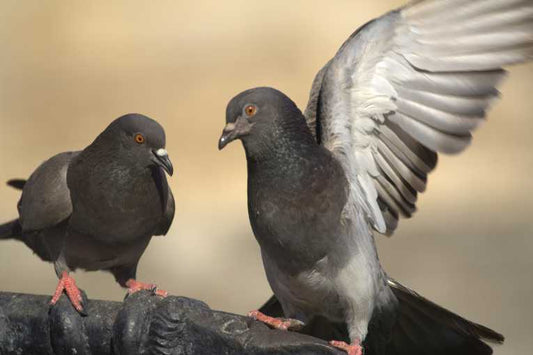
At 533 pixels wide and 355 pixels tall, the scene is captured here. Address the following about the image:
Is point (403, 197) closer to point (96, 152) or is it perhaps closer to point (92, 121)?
point (96, 152)

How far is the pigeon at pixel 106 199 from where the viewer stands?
17.9ft

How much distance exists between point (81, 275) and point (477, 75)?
587 centimetres

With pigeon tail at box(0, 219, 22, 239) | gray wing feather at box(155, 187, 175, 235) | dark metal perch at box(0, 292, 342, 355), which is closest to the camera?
dark metal perch at box(0, 292, 342, 355)

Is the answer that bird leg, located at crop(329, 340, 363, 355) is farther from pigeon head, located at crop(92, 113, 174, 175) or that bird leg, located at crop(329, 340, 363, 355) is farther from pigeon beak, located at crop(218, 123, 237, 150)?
pigeon head, located at crop(92, 113, 174, 175)

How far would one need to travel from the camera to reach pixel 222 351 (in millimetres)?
3900

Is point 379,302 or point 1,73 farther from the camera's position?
point 1,73

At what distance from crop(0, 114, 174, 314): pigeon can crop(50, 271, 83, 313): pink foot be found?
3.9 inches

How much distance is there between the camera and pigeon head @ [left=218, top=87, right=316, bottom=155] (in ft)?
16.1

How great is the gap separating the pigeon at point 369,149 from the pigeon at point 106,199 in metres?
0.62

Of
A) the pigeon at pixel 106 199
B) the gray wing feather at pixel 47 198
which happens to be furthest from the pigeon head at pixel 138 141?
the gray wing feather at pixel 47 198

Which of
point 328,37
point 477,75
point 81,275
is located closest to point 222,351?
point 477,75

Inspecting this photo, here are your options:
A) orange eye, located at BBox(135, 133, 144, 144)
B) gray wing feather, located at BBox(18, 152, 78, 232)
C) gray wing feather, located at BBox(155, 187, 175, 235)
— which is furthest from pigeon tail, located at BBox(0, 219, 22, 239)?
orange eye, located at BBox(135, 133, 144, 144)

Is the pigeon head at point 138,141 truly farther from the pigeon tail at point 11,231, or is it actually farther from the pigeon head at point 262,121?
the pigeon tail at point 11,231

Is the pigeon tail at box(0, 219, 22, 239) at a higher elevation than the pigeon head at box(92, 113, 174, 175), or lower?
lower
